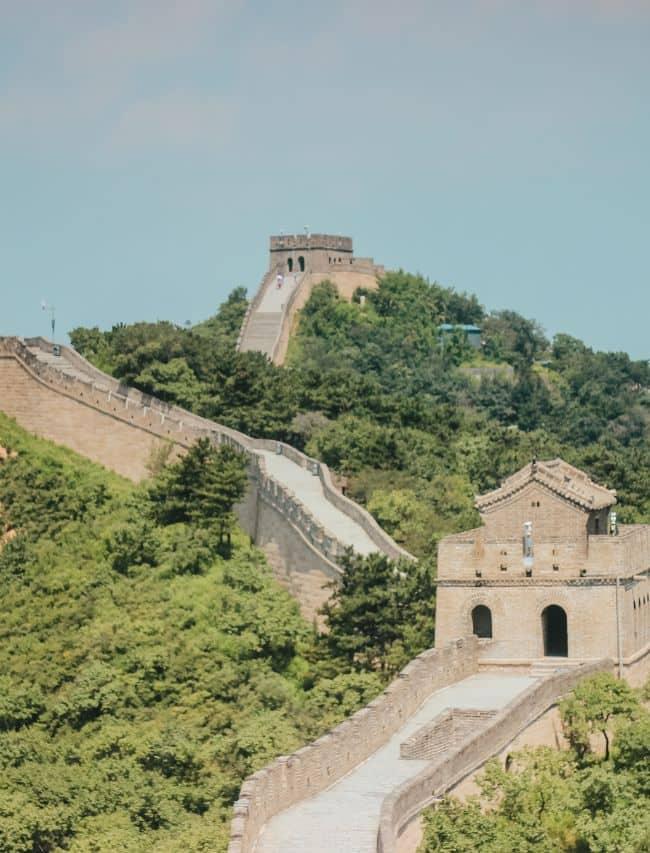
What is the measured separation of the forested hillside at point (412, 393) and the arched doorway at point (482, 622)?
6.55 meters

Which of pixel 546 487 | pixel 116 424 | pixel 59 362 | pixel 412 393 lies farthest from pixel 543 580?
pixel 412 393

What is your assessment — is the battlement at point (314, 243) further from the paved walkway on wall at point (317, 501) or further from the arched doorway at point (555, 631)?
the arched doorway at point (555, 631)

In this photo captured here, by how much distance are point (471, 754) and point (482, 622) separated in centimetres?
945

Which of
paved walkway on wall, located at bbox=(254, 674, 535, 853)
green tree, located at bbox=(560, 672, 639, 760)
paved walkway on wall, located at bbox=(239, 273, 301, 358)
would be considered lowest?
paved walkway on wall, located at bbox=(254, 674, 535, 853)

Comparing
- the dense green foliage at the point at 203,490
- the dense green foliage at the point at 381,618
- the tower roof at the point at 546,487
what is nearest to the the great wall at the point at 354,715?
the dense green foliage at the point at 203,490

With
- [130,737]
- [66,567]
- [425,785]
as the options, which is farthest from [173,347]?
[425,785]

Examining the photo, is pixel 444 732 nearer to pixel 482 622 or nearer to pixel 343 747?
pixel 343 747

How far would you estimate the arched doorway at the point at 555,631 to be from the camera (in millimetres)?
44406

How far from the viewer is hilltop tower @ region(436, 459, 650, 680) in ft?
143

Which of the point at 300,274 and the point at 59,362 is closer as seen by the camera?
the point at 59,362

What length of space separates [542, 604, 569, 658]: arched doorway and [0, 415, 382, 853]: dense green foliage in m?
3.71

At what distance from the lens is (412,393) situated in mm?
86438

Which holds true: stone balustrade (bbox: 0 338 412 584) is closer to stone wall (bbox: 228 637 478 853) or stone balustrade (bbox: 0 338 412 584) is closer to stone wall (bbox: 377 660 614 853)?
stone wall (bbox: 228 637 478 853)

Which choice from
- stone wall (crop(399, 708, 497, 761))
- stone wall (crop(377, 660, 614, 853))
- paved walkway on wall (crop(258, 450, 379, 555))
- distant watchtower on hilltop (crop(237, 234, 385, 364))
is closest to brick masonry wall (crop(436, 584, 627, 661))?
stone wall (crop(377, 660, 614, 853))
